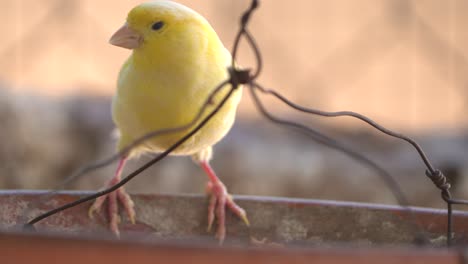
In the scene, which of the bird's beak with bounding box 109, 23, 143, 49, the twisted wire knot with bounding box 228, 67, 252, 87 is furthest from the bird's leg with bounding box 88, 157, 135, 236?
the twisted wire knot with bounding box 228, 67, 252, 87

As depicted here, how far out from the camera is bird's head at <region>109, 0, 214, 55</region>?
1.38m

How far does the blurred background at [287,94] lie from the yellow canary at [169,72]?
5.59 ft

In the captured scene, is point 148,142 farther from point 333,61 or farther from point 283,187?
point 333,61

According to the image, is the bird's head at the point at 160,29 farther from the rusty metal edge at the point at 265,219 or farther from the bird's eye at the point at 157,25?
the rusty metal edge at the point at 265,219

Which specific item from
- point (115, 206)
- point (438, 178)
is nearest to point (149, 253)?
point (438, 178)

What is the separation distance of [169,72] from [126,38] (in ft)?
0.34

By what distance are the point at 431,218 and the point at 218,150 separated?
1.98m

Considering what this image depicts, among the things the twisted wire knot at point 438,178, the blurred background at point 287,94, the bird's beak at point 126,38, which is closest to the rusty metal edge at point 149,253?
A: the twisted wire knot at point 438,178

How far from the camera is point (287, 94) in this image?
5.08 metres

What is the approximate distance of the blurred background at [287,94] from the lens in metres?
3.23

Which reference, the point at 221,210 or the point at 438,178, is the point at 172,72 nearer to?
the point at 221,210

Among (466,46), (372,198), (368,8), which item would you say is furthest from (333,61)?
(372,198)

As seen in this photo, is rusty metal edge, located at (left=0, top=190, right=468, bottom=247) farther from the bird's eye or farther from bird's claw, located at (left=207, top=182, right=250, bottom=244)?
the bird's eye

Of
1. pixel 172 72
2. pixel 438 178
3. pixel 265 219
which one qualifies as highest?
pixel 172 72
